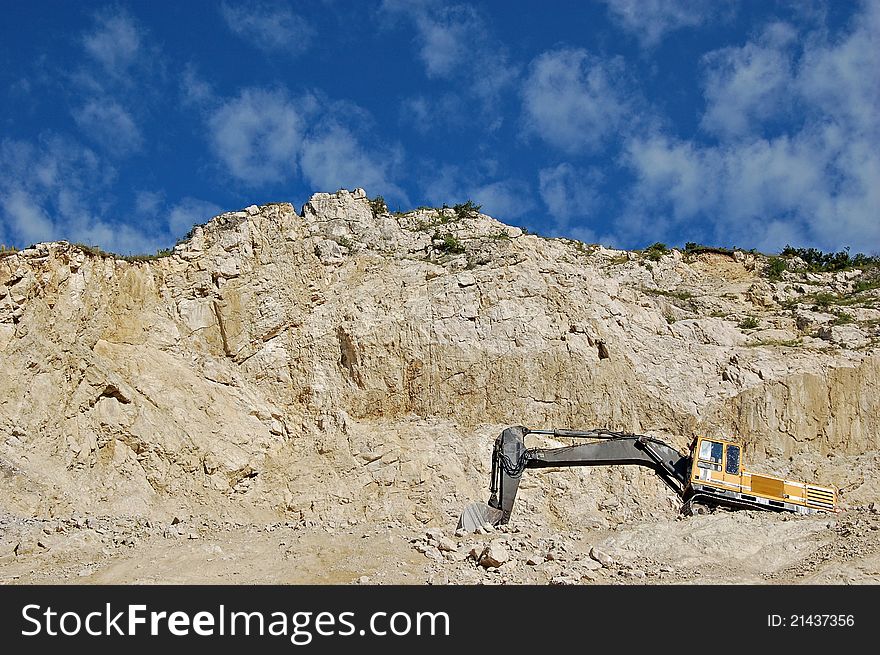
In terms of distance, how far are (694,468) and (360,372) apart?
30.1ft

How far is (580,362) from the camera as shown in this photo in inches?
889

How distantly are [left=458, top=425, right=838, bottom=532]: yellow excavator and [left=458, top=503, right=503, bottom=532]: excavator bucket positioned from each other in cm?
24

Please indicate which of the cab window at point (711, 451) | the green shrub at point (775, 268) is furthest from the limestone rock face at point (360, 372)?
the green shrub at point (775, 268)

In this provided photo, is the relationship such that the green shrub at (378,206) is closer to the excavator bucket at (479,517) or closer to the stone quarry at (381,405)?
the stone quarry at (381,405)

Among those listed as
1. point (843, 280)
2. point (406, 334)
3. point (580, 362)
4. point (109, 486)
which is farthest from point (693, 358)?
point (109, 486)

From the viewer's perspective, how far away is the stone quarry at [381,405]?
50.1 feet

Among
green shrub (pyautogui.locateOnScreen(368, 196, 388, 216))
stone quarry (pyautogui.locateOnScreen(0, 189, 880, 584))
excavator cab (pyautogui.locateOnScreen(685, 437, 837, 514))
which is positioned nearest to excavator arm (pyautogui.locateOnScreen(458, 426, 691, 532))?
excavator cab (pyautogui.locateOnScreen(685, 437, 837, 514))

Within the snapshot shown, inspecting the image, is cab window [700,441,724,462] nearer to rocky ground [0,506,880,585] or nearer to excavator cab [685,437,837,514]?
excavator cab [685,437,837,514]

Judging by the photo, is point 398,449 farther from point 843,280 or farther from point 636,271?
point 843,280

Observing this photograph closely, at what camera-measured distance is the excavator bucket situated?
16230 millimetres

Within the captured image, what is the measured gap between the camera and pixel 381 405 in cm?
2167

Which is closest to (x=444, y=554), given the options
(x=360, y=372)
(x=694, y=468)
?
(x=694, y=468)

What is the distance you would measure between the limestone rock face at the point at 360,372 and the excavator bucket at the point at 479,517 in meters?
2.81

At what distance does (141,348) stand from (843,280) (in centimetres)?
2524
